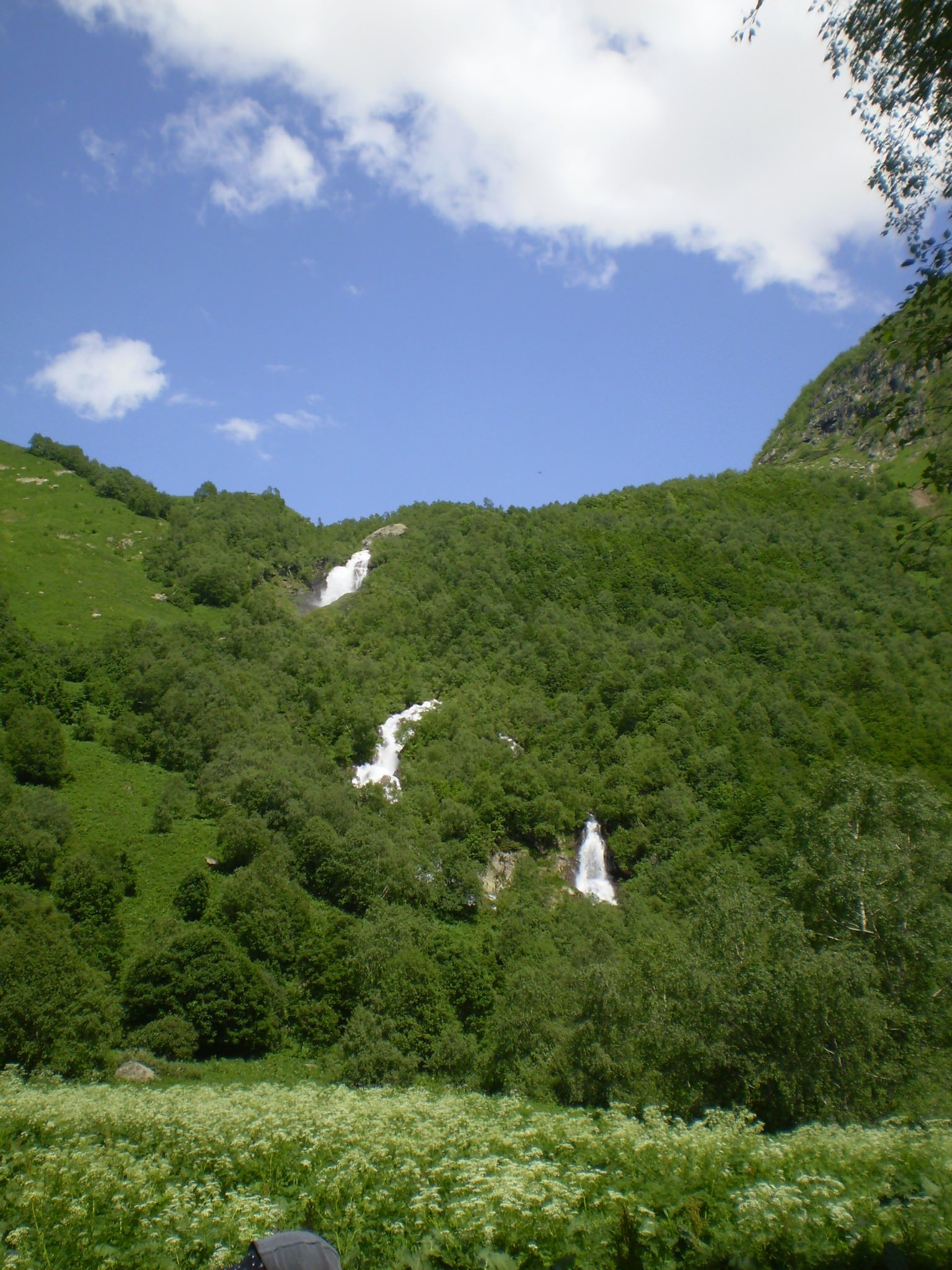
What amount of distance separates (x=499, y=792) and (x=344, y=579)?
2466 inches

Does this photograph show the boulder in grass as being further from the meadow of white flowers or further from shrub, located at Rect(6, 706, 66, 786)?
shrub, located at Rect(6, 706, 66, 786)

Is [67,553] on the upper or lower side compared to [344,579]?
lower

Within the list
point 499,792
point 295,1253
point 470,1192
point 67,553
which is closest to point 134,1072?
point 470,1192

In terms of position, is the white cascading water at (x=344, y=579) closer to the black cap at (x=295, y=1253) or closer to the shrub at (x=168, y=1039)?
the shrub at (x=168, y=1039)

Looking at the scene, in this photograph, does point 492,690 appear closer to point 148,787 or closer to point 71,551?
point 148,787

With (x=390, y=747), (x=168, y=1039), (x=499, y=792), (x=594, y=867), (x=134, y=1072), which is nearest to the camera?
(x=134, y=1072)

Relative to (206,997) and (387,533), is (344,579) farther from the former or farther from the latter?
(206,997)

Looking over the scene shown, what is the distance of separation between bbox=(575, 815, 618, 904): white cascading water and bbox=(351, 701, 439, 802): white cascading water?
22.1m

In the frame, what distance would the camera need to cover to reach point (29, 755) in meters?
69.9

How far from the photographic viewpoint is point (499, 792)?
8525 centimetres

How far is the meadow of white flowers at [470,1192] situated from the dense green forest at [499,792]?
5.87 m

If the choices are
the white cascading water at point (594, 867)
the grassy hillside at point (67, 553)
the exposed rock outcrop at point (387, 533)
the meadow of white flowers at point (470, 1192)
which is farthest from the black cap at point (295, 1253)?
the exposed rock outcrop at point (387, 533)

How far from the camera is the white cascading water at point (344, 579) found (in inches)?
5246

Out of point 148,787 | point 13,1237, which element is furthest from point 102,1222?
point 148,787
